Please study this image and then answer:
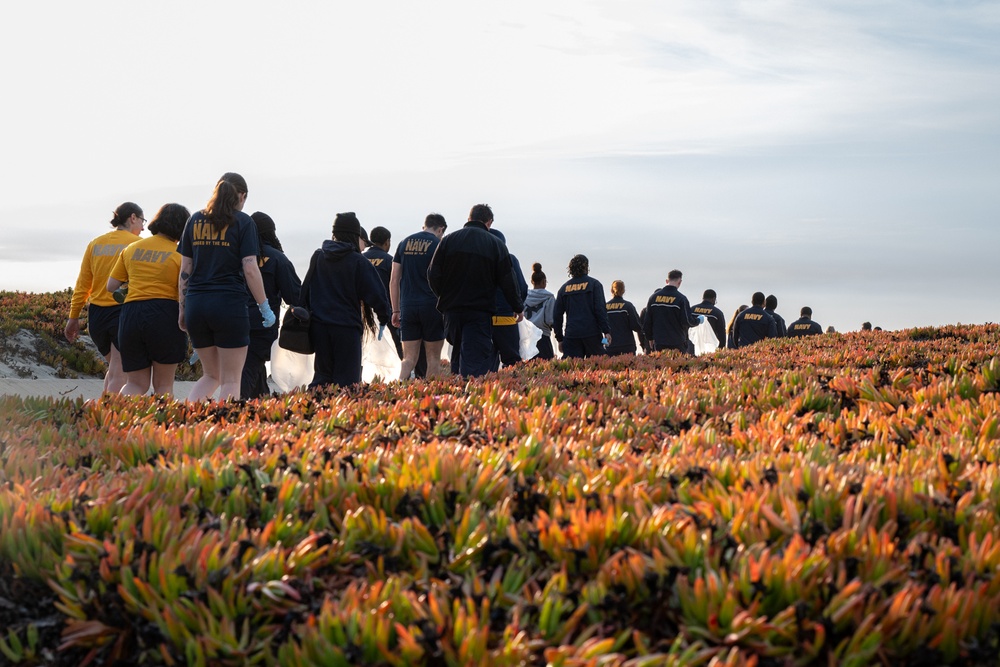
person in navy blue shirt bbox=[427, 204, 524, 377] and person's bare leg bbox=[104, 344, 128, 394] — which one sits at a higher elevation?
person in navy blue shirt bbox=[427, 204, 524, 377]

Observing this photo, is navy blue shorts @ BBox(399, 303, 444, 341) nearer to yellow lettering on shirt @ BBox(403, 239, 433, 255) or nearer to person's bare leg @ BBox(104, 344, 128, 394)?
yellow lettering on shirt @ BBox(403, 239, 433, 255)

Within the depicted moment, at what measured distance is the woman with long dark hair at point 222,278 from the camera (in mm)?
9047

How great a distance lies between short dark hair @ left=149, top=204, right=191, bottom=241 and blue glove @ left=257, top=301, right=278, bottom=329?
1.08 metres

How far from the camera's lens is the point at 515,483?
402cm

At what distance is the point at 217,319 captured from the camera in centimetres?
907

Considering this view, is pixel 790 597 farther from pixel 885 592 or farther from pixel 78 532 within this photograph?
pixel 78 532

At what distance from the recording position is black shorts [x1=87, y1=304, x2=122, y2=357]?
34.5 feet

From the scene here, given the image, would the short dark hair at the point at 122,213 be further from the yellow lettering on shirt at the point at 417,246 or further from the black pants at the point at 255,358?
the yellow lettering on shirt at the point at 417,246

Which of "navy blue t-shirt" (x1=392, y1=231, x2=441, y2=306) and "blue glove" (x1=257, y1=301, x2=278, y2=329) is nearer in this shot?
"blue glove" (x1=257, y1=301, x2=278, y2=329)

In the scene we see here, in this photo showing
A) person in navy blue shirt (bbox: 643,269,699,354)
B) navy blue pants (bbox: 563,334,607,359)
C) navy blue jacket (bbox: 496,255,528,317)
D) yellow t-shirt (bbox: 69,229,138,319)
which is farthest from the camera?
person in navy blue shirt (bbox: 643,269,699,354)

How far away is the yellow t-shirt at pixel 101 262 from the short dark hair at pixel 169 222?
0.68 metres

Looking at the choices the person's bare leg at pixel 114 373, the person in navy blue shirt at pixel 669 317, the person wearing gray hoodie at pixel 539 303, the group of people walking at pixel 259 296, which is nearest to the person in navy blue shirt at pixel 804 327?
the person in navy blue shirt at pixel 669 317

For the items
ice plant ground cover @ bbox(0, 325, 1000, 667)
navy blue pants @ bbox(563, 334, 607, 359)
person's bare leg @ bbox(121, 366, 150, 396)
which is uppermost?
navy blue pants @ bbox(563, 334, 607, 359)

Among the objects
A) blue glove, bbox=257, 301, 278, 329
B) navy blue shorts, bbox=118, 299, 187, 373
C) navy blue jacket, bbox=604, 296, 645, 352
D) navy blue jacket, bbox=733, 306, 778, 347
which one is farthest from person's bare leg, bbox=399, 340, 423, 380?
navy blue jacket, bbox=733, 306, 778, 347
